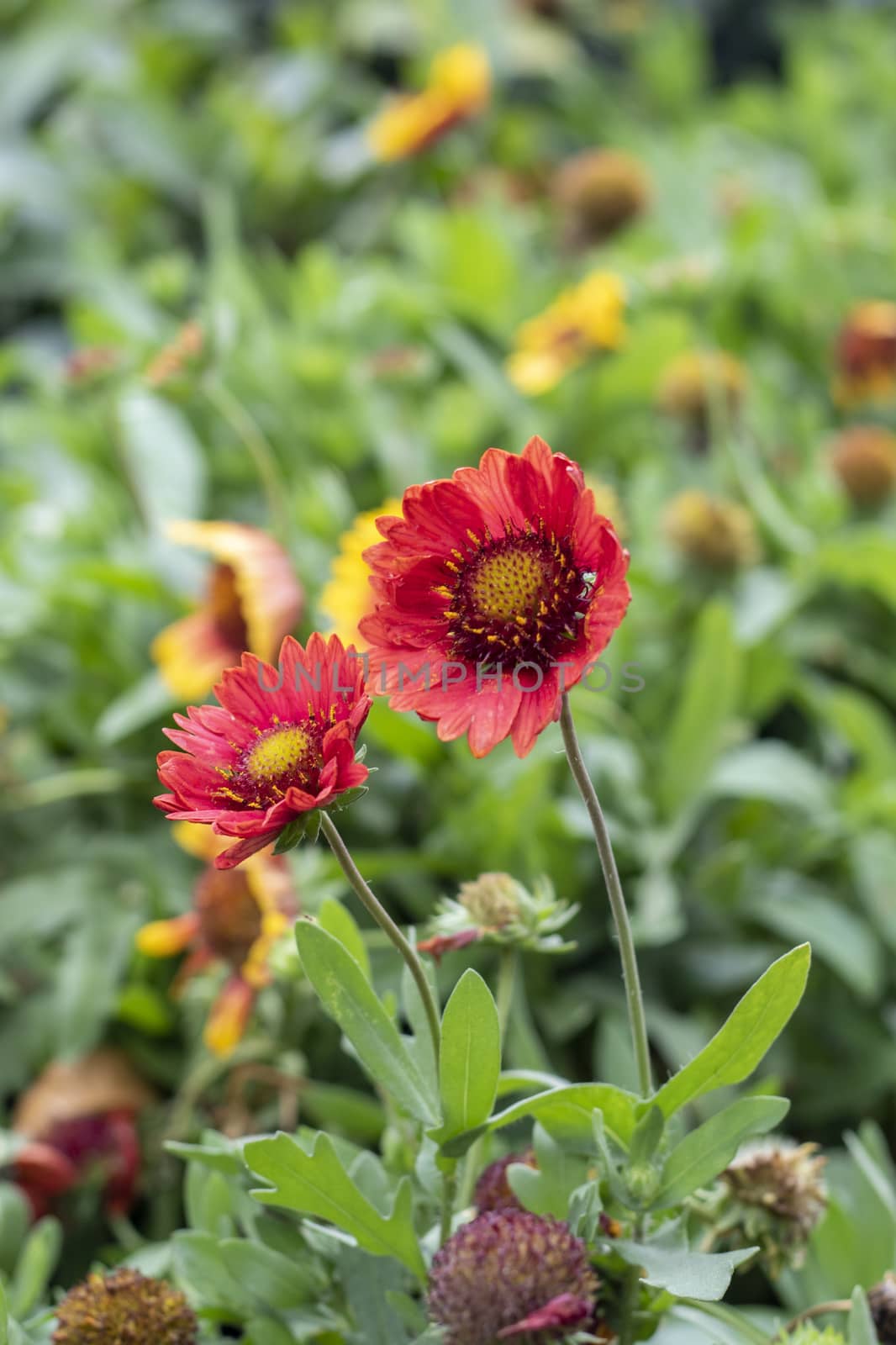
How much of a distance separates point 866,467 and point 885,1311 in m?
0.84

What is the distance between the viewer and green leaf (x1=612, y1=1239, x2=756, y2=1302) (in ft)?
1.59

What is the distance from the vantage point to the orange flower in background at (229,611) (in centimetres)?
99

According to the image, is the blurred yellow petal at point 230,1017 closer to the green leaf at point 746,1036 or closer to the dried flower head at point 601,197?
the green leaf at point 746,1036

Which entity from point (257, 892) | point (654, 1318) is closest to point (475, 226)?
point (257, 892)

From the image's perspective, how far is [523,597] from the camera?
0.51 meters

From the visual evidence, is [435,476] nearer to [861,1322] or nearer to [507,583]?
[507,583]

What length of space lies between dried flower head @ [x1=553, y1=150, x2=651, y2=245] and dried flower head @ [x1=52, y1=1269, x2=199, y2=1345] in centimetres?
149

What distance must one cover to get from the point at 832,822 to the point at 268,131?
1506 mm

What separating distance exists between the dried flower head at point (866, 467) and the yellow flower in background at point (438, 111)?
818 millimetres

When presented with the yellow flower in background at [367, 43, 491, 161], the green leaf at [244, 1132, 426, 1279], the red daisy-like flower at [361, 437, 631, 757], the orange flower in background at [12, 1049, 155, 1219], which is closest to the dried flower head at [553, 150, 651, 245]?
the yellow flower in background at [367, 43, 491, 161]

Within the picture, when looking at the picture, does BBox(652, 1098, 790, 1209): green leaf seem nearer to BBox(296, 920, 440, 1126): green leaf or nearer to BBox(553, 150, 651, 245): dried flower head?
BBox(296, 920, 440, 1126): green leaf

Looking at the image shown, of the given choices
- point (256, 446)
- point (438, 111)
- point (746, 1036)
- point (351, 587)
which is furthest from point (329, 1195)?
point (438, 111)

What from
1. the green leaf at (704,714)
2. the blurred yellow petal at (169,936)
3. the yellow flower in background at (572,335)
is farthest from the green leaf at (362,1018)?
the yellow flower in background at (572,335)

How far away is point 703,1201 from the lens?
630 millimetres
